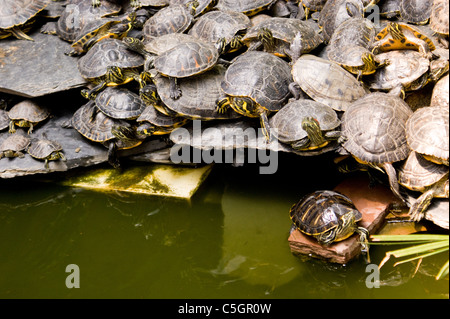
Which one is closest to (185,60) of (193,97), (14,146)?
(193,97)

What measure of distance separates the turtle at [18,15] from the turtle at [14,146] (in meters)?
1.61

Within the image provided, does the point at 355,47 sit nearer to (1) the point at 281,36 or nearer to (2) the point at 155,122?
(1) the point at 281,36

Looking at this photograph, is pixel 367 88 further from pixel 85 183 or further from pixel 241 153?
pixel 85 183

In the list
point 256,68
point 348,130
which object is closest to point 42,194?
point 256,68

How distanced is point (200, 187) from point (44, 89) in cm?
221

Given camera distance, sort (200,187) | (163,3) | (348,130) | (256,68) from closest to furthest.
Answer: (348,130), (256,68), (200,187), (163,3)

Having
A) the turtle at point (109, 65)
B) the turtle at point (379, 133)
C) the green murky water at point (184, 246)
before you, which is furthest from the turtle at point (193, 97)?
the turtle at point (379, 133)

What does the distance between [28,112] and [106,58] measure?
48.3 inches

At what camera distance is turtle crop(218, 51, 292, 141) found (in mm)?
4523

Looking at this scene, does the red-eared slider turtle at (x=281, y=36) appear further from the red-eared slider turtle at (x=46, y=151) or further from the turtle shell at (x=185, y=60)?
the red-eared slider turtle at (x=46, y=151)

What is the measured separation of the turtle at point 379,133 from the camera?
4.09 metres

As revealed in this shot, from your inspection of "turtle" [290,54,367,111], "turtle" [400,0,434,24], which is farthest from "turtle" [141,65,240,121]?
"turtle" [400,0,434,24]

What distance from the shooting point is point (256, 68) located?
464 centimetres

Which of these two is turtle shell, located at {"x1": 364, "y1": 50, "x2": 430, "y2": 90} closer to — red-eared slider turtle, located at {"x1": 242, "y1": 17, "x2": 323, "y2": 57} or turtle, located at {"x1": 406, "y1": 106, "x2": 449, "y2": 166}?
turtle, located at {"x1": 406, "y1": 106, "x2": 449, "y2": 166}
